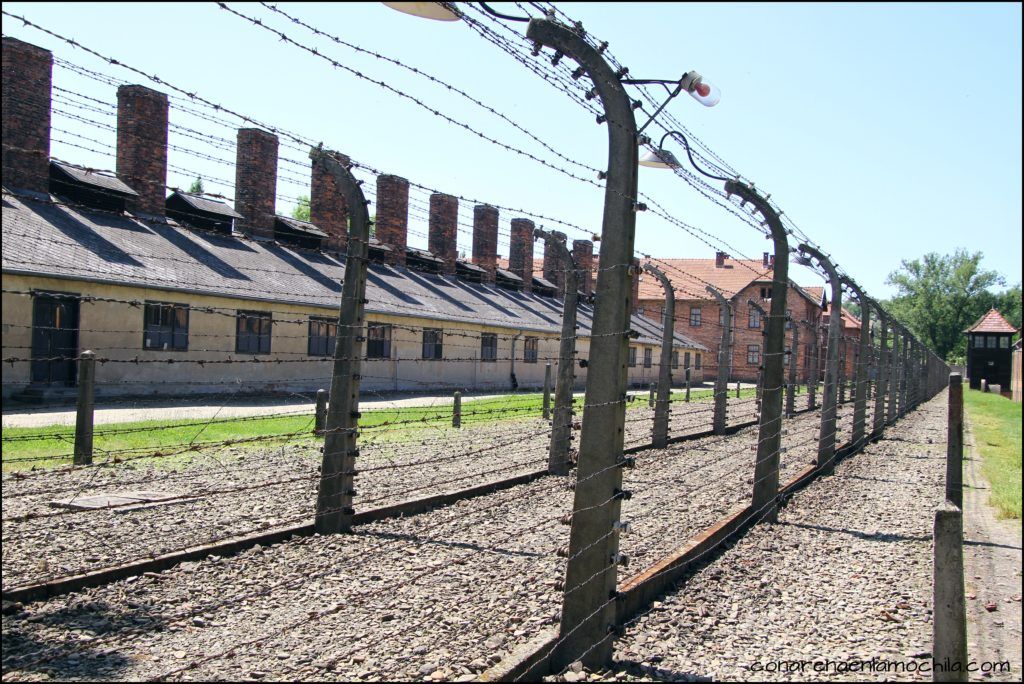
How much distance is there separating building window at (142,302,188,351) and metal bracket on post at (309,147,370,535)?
14.6m

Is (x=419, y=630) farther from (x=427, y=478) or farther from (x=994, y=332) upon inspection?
(x=994, y=332)

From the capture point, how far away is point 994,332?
66.3 m

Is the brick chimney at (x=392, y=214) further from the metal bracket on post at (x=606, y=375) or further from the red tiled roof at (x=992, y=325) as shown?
the red tiled roof at (x=992, y=325)

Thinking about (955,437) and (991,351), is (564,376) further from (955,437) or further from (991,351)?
(991,351)

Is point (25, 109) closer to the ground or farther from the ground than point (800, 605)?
farther from the ground

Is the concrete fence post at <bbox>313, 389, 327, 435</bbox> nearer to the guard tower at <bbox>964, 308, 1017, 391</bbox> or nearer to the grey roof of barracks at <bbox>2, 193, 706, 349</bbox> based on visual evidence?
the grey roof of barracks at <bbox>2, 193, 706, 349</bbox>

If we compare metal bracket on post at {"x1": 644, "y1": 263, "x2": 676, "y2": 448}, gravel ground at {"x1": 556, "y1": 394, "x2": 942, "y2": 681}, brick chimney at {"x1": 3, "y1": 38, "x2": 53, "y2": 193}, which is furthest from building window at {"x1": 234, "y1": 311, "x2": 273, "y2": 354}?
gravel ground at {"x1": 556, "y1": 394, "x2": 942, "y2": 681}

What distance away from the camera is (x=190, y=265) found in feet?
72.3

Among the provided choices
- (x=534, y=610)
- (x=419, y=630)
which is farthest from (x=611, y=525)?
(x=419, y=630)

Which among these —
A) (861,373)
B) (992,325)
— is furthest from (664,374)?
(992,325)

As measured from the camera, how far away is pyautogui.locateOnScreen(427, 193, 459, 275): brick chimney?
115 feet

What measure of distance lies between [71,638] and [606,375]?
3.31 metres

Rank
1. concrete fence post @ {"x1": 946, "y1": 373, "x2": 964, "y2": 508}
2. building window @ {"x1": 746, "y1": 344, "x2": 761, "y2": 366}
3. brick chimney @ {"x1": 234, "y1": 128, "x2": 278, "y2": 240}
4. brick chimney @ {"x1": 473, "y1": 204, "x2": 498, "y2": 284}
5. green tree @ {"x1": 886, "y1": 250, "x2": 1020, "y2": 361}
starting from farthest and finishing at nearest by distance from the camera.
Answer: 1. green tree @ {"x1": 886, "y1": 250, "x2": 1020, "y2": 361}
2. brick chimney @ {"x1": 473, "y1": 204, "x2": 498, "y2": 284}
3. brick chimney @ {"x1": 234, "y1": 128, "x2": 278, "y2": 240}
4. building window @ {"x1": 746, "y1": 344, "x2": 761, "y2": 366}
5. concrete fence post @ {"x1": 946, "y1": 373, "x2": 964, "y2": 508}

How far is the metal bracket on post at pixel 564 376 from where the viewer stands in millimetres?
10039
